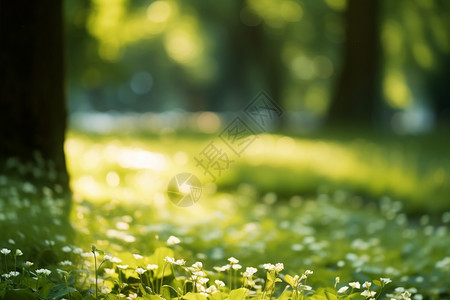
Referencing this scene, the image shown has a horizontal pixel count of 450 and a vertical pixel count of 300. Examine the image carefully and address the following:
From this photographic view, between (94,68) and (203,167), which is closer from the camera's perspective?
(203,167)

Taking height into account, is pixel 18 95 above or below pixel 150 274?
above

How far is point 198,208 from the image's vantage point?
7.11 metres

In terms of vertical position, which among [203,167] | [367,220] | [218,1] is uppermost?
[218,1]

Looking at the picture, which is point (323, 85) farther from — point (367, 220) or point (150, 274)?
point (150, 274)

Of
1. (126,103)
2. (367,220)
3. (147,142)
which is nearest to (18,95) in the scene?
(367,220)

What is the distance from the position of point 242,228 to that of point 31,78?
118 inches

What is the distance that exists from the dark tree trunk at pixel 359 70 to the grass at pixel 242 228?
18.2 ft

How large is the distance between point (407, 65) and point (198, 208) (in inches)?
626

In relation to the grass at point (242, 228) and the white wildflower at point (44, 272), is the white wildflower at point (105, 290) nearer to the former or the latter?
the grass at point (242, 228)

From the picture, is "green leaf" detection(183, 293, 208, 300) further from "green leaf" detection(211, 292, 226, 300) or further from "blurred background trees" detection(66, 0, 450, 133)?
"blurred background trees" detection(66, 0, 450, 133)

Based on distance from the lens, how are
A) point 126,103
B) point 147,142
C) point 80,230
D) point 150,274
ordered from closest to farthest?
1. point 150,274
2. point 80,230
3. point 147,142
4. point 126,103

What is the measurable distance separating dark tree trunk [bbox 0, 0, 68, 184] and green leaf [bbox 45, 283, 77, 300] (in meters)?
3.86

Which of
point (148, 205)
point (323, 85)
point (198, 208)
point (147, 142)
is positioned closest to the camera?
point (148, 205)

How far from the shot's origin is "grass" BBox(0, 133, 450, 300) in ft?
10.4
